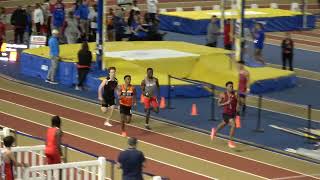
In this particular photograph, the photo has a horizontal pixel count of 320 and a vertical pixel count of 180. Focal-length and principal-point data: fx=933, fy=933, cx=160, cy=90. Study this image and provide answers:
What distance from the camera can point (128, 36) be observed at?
37.3 m

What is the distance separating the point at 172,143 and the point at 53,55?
27.7 ft

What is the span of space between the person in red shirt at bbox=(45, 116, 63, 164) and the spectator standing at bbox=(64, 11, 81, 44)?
19283 mm

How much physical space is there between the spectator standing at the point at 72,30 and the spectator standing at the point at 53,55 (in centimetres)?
541

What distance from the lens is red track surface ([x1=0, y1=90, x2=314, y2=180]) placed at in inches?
778

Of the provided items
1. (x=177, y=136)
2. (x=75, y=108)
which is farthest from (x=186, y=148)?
(x=75, y=108)

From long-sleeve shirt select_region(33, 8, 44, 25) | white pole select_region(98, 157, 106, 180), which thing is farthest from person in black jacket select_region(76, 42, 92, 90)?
white pole select_region(98, 157, 106, 180)

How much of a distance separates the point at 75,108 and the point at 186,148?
5.54 metres

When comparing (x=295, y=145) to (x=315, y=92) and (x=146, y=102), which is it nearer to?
(x=146, y=102)

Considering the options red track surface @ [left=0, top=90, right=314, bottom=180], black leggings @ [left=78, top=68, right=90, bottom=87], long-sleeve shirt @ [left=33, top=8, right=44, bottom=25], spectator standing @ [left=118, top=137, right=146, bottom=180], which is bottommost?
red track surface @ [left=0, top=90, right=314, bottom=180]

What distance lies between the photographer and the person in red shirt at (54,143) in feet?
52.7

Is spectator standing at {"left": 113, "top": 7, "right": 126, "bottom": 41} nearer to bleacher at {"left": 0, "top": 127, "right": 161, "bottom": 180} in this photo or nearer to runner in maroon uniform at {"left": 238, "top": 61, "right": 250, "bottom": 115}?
runner in maroon uniform at {"left": 238, "top": 61, "right": 250, "bottom": 115}

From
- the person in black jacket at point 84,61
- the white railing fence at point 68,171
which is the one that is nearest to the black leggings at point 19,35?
the person in black jacket at point 84,61

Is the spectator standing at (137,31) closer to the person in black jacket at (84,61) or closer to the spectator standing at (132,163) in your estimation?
the person in black jacket at (84,61)

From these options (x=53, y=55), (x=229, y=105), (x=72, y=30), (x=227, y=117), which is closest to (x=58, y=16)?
(x=72, y=30)
